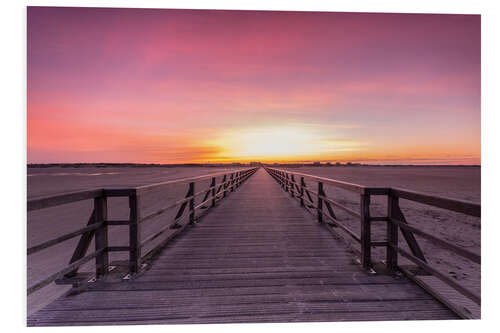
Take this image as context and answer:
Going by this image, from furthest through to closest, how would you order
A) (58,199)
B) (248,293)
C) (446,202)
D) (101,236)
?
1. (101,236)
2. (248,293)
3. (58,199)
4. (446,202)

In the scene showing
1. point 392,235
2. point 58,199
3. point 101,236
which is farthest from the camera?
point 392,235

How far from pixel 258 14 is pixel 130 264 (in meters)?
3.94

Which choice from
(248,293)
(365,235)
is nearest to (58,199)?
(248,293)

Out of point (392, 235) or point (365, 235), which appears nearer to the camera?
point (392, 235)

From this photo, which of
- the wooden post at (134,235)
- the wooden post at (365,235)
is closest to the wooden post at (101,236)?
the wooden post at (134,235)

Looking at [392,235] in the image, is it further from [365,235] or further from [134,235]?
[134,235]

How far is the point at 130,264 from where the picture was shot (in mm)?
2822

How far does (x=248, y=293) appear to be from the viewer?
246cm

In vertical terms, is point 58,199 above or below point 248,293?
above

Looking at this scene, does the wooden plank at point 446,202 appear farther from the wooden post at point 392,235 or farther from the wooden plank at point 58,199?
the wooden plank at point 58,199

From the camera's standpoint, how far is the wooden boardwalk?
7.07 feet

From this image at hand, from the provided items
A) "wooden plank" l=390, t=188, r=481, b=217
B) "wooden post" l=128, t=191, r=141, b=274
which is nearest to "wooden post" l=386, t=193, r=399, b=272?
"wooden plank" l=390, t=188, r=481, b=217

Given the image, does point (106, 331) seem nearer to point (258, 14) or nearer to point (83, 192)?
point (83, 192)
